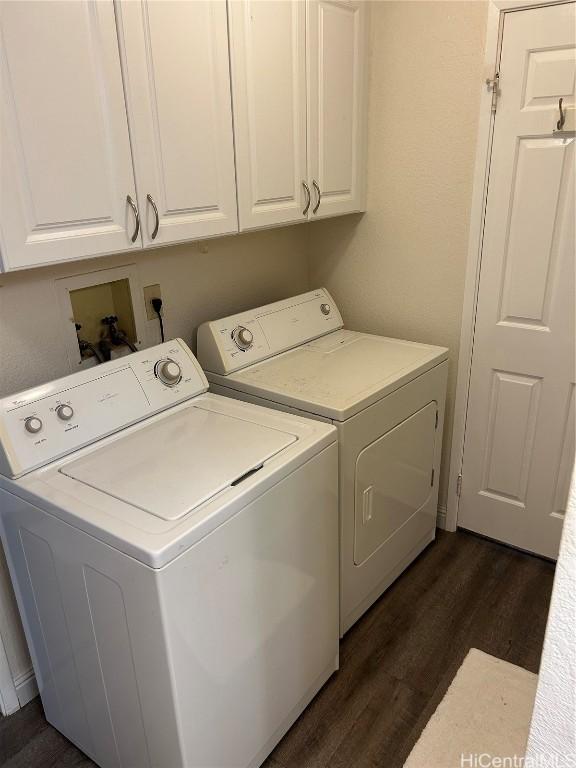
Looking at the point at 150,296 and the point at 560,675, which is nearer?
the point at 560,675

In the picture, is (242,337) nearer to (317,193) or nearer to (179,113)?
(317,193)

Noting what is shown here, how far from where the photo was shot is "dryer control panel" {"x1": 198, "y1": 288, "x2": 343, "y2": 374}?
2092 millimetres

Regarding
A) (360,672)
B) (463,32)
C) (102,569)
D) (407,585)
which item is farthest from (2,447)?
(463,32)

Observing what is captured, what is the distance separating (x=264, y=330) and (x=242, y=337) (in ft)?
0.45

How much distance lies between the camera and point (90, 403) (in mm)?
1636

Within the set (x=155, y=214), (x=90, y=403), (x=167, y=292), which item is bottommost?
(x=90, y=403)

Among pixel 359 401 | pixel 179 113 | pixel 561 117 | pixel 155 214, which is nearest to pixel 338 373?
pixel 359 401

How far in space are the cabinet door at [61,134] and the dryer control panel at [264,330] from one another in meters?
0.67

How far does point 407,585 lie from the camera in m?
2.33

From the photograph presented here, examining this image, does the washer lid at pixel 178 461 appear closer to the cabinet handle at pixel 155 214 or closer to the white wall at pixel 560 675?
the cabinet handle at pixel 155 214

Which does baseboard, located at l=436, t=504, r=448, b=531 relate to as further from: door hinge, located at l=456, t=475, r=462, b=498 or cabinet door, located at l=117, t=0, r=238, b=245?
cabinet door, located at l=117, t=0, r=238, b=245

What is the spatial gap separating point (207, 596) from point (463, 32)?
2029 mm

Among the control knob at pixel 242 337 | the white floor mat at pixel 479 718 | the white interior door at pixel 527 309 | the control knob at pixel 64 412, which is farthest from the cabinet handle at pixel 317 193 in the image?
the white floor mat at pixel 479 718

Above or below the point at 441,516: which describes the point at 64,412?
above
